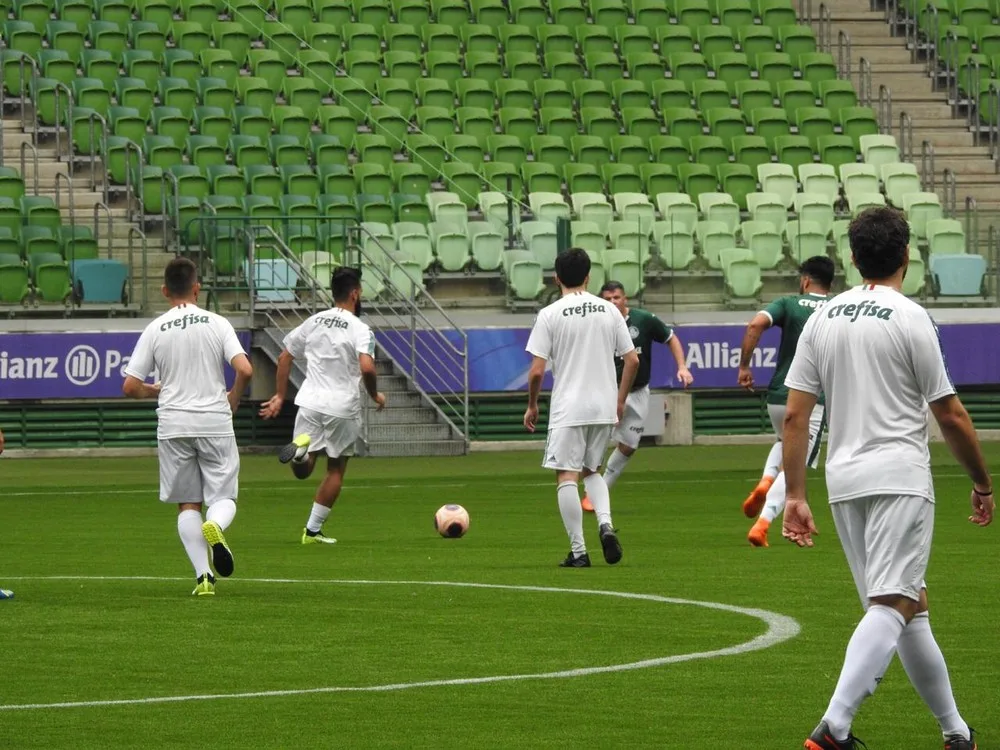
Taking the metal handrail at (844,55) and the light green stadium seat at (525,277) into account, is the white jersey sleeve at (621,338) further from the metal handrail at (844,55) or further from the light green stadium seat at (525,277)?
the metal handrail at (844,55)

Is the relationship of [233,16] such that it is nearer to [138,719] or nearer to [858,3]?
[858,3]

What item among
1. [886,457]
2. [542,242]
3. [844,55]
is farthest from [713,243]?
[886,457]

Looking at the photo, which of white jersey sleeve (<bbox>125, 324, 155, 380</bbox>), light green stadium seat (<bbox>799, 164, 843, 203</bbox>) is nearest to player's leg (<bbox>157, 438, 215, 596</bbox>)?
white jersey sleeve (<bbox>125, 324, 155, 380</bbox>)

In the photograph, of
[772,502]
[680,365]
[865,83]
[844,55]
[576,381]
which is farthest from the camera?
[844,55]

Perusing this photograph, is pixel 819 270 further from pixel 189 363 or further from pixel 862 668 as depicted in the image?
pixel 862 668

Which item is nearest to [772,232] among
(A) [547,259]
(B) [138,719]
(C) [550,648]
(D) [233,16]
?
(A) [547,259]

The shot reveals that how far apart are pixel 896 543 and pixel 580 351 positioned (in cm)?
753

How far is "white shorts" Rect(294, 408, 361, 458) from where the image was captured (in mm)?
17656

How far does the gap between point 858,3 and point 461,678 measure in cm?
3321

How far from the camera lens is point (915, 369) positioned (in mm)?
6859

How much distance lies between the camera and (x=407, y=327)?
28.5 meters

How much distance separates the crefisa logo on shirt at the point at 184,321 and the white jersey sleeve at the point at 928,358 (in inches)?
269

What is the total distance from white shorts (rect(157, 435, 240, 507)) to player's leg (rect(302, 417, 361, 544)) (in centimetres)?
394

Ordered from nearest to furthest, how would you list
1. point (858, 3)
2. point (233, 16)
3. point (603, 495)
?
1. point (603, 495)
2. point (233, 16)
3. point (858, 3)
